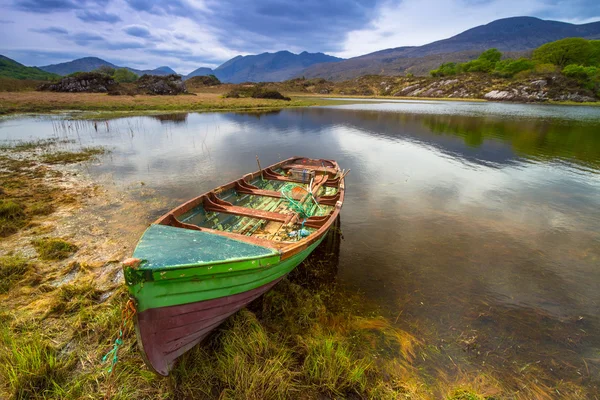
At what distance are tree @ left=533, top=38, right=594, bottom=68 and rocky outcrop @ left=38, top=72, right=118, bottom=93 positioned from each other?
14787 cm

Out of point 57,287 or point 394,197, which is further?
point 394,197

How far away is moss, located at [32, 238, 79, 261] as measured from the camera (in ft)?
23.2

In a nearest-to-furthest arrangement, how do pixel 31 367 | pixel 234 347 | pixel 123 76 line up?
pixel 31 367
pixel 234 347
pixel 123 76

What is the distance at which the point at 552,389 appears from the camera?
182 inches

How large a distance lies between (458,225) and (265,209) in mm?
7479

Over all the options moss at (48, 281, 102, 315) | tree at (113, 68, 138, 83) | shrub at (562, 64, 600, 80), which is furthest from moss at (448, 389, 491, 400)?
tree at (113, 68, 138, 83)

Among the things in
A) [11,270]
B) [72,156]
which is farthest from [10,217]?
[72,156]

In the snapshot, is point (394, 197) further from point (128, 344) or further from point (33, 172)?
point (33, 172)

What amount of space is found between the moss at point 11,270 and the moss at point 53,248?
1.50 feet

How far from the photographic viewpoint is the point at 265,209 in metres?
9.05

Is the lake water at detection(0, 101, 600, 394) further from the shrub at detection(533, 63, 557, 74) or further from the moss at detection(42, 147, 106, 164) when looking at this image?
the shrub at detection(533, 63, 557, 74)

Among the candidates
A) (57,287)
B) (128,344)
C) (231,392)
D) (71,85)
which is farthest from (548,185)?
(71,85)

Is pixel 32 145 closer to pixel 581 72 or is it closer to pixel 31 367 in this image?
pixel 31 367

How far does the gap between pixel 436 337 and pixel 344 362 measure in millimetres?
2457
